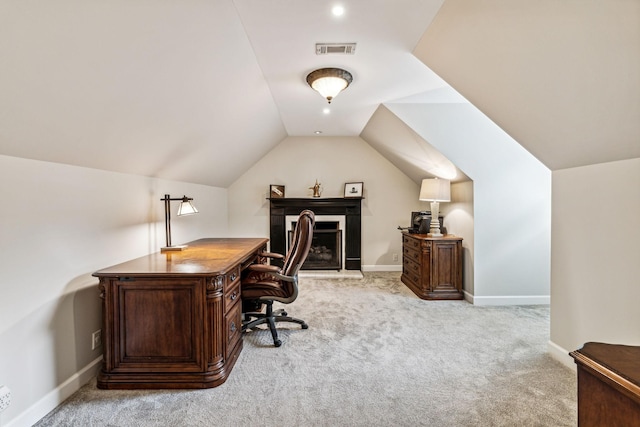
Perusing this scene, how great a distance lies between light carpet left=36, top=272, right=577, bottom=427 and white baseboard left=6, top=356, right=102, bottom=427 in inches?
1.7

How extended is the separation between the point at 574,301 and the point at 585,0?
1.96 meters

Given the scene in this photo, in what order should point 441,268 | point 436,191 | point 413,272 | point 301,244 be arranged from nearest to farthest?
1. point 301,244
2. point 441,268
3. point 436,191
4. point 413,272

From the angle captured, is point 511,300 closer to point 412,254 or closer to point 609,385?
point 412,254

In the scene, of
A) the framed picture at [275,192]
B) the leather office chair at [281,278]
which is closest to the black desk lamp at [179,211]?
the leather office chair at [281,278]

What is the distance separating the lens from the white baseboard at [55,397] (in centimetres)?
157

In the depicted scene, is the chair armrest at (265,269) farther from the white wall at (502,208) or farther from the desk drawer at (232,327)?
the white wall at (502,208)

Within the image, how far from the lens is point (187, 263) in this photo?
2.23 m

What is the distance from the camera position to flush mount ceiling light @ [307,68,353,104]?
258cm

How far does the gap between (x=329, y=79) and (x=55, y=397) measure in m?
2.96

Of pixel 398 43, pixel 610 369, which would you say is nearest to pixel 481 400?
pixel 610 369

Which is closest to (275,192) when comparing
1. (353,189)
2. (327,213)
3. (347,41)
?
(327,213)

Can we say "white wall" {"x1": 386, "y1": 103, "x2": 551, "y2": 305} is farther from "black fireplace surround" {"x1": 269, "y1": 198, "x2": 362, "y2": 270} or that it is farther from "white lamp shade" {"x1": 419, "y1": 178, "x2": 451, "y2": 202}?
"black fireplace surround" {"x1": 269, "y1": 198, "x2": 362, "y2": 270}

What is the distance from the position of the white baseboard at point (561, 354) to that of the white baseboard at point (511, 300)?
1136 millimetres

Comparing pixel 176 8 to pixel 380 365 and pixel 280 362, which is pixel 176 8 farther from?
pixel 380 365
